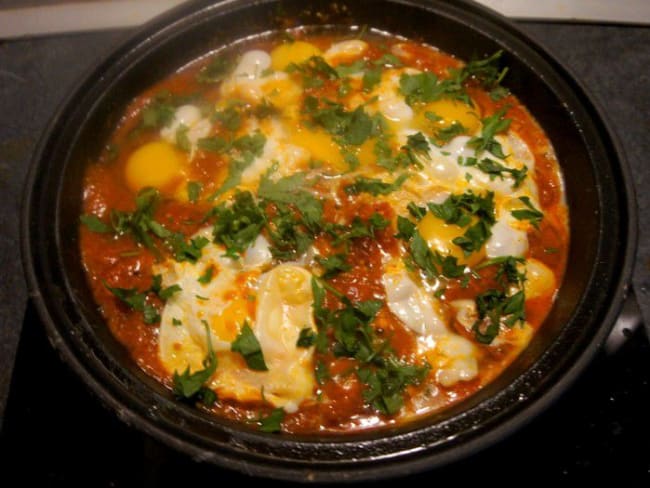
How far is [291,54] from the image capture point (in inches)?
112

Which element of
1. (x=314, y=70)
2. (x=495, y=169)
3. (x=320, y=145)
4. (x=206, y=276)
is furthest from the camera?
(x=314, y=70)

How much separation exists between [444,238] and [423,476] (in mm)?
838

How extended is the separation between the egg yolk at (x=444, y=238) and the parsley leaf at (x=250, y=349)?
2.37ft

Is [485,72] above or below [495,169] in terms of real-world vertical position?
above

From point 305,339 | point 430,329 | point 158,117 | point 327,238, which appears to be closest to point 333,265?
point 327,238

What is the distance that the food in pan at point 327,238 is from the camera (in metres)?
2.03

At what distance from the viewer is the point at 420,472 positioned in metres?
1.67

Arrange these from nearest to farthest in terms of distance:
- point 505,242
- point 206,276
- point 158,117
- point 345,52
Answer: point 206,276
point 505,242
point 158,117
point 345,52

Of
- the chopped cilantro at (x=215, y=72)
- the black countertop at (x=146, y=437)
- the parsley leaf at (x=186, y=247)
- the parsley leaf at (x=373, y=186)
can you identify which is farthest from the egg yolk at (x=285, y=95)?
the black countertop at (x=146, y=437)

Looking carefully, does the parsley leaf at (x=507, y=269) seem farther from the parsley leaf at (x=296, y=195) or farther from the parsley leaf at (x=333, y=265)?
the parsley leaf at (x=296, y=195)

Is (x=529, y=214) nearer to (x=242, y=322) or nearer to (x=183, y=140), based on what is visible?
(x=242, y=322)

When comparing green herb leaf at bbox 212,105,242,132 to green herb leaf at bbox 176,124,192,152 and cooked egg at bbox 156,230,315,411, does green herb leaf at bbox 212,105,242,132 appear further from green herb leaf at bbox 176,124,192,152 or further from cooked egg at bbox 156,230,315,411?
cooked egg at bbox 156,230,315,411

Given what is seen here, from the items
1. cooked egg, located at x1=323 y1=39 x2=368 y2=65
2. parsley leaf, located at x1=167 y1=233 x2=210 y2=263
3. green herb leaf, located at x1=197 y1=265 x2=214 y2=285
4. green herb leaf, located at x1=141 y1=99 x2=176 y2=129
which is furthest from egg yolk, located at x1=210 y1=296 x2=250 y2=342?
cooked egg, located at x1=323 y1=39 x2=368 y2=65

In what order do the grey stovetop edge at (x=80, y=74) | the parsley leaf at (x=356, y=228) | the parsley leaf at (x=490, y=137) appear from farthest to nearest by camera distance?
the grey stovetop edge at (x=80, y=74), the parsley leaf at (x=490, y=137), the parsley leaf at (x=356, y=228)
